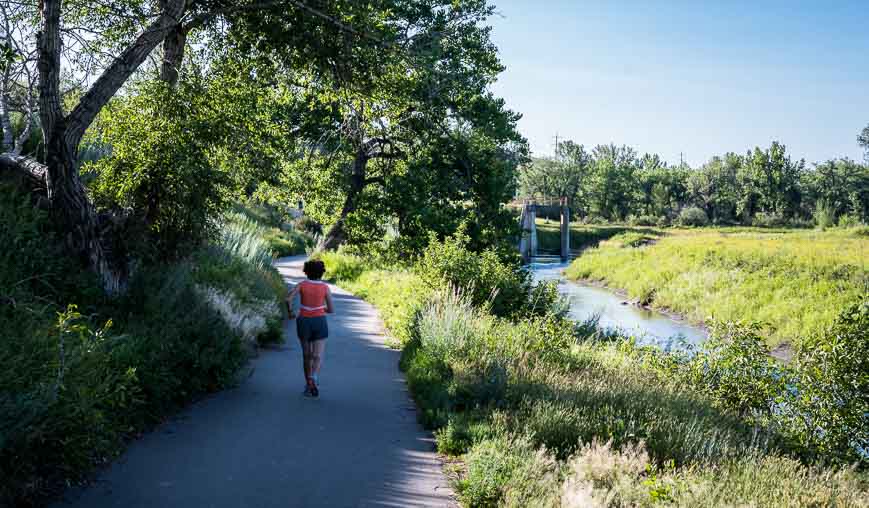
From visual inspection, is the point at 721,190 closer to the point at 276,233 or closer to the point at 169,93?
the point at 276,233

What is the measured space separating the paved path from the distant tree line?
7867 centimetres

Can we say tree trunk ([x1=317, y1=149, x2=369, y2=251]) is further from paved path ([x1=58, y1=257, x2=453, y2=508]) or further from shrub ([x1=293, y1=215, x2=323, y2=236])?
shrub ([x1=293, y1=215, x2=323, y2=236])

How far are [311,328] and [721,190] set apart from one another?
9491cm

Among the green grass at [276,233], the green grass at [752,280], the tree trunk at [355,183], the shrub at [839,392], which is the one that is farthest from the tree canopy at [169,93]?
the green grass at [276,233]

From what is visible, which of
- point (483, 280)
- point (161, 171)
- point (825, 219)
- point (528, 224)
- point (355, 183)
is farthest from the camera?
point (825, 219)

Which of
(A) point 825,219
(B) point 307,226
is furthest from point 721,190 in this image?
(B) point 307,226

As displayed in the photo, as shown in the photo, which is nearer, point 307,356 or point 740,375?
point 307,356

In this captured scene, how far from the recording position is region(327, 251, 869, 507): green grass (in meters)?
5.25

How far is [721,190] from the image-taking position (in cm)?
9400

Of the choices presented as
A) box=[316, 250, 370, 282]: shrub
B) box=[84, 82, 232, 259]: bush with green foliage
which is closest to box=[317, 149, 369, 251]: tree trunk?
box=[316, 250, 370, 282]: shrub

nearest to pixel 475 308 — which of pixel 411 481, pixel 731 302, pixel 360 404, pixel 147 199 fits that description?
pixel 360 404

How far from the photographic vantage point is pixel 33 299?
23.3ft

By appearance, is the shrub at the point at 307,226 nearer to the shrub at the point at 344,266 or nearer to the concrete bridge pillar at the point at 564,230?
the concrete bridge pillar at the point at 564,230

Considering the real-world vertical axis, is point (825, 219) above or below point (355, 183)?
below
